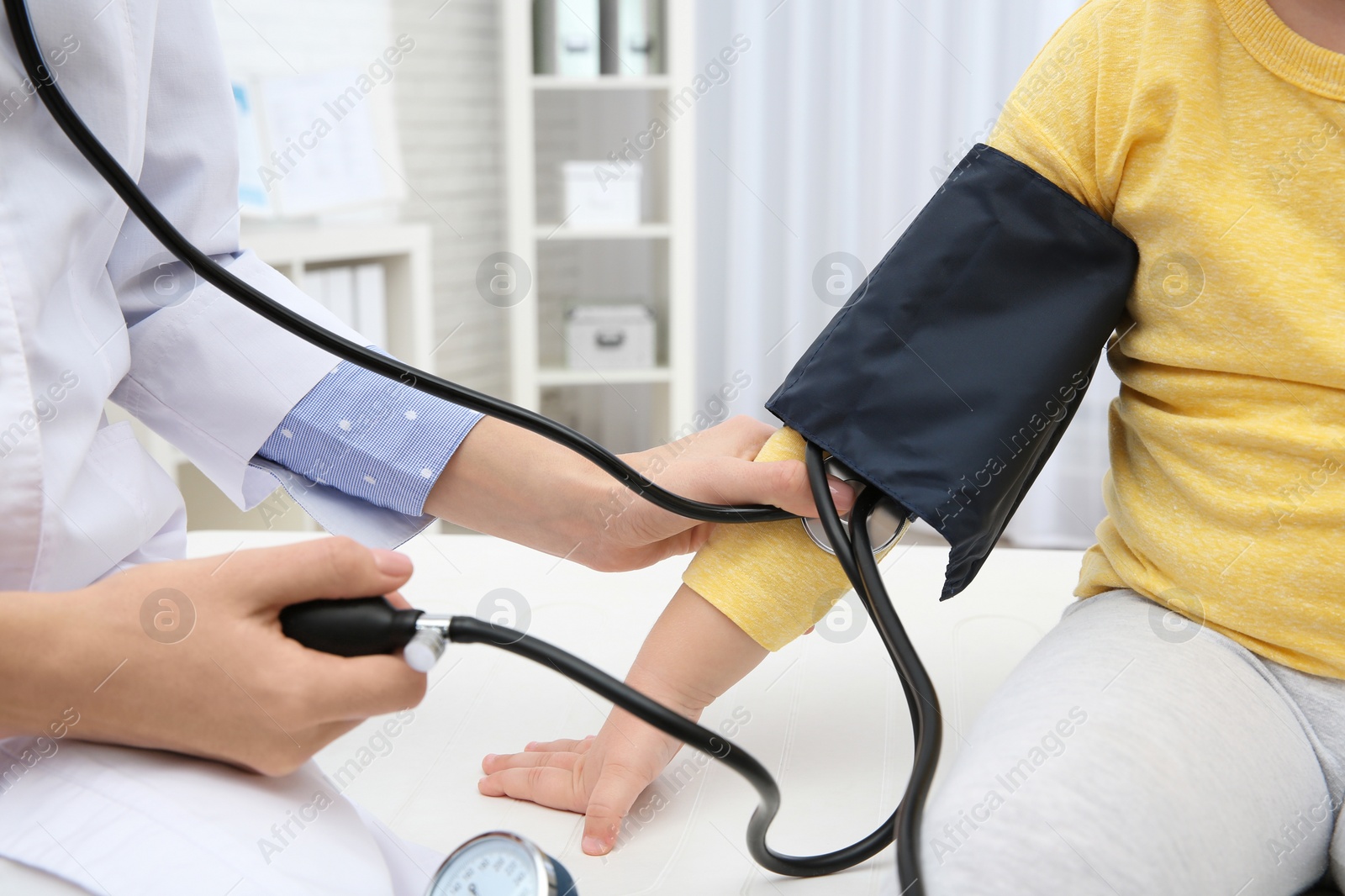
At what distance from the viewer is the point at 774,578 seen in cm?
64

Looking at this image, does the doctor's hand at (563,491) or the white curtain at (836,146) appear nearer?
the doctor's hand at (563,491)

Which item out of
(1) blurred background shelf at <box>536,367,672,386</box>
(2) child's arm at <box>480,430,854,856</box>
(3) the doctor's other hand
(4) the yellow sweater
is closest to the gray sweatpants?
(4) the yellow sweater

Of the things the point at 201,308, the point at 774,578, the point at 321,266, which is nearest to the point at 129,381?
the point at 201,308

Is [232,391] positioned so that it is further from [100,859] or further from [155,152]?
[100,859]

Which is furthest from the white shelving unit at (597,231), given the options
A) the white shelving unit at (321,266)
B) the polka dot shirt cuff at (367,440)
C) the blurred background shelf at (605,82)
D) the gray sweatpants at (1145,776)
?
the gray sweatpants at (1145,776)

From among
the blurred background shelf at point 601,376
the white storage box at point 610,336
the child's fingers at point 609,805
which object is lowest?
the blurred background shelf at point 601,376

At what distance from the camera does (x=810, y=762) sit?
654 millimetres

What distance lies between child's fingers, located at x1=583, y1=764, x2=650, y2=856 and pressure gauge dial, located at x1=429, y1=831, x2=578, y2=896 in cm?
15

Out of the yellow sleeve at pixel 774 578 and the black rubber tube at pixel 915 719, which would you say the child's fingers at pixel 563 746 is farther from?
the black rubber tube at pixel 915 719

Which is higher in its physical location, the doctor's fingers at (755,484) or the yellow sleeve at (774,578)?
the doctor's fingers at (755,484)

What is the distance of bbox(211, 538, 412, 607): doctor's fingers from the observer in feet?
1.32

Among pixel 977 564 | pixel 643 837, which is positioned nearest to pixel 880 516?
pixel 977 564

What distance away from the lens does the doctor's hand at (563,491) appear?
673 millimetres

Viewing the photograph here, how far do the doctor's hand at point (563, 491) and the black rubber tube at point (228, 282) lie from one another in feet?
0.39
